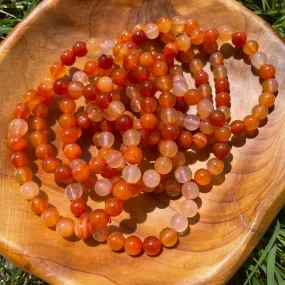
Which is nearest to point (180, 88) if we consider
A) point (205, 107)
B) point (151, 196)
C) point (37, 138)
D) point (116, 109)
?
point (205, 107)

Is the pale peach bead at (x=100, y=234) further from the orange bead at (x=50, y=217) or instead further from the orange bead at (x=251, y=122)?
the orange bead at (x=251, y=122)

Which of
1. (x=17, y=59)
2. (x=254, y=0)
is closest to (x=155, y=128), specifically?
(x=17, y=59)

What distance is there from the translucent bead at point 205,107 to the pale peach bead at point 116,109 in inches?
8.0

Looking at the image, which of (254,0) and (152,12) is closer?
(152,12)

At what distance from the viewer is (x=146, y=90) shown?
4.03 feet

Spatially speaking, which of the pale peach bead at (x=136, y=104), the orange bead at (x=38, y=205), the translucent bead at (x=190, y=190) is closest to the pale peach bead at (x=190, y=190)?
the translucent bead at (x=190, y=190)

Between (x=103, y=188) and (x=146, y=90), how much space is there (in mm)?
279

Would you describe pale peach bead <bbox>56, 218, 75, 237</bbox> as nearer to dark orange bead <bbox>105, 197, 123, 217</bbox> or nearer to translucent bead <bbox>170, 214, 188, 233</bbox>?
dark orange bead <bbox>105, 197, 123, 217</bbox>

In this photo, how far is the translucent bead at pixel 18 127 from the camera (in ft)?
3.97

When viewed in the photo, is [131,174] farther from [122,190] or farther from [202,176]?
[202,176]

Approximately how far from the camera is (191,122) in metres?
1.23

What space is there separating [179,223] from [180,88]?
356 millimetres

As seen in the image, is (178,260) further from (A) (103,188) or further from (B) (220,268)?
(A) (103,188)

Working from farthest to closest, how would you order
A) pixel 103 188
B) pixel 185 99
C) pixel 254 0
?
1. pixel 254 0
2. pixel 185 99
3. pixel 103 188
